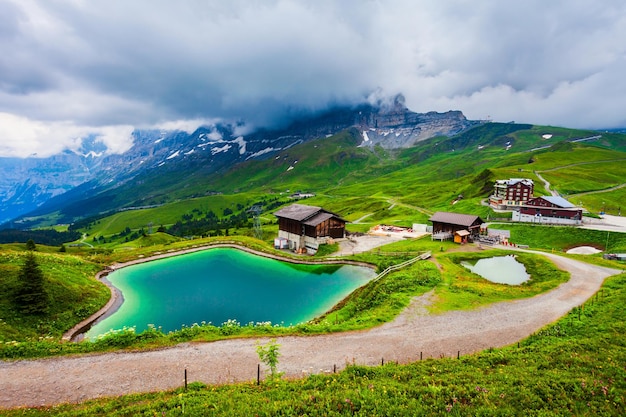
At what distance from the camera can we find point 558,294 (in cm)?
3762

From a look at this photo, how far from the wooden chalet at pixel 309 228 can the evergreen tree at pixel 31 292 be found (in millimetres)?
50744

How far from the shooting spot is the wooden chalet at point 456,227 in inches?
2869

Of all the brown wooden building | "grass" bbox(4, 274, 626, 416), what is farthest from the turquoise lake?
the brown wooden building

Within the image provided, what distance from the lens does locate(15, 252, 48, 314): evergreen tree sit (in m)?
34.4

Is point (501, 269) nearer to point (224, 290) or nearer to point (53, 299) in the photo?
point (224, 290)

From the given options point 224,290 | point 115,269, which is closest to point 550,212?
point 224,290

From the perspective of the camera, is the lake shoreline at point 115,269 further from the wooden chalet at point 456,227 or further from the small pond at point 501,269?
the wooden chalet at point 456,227

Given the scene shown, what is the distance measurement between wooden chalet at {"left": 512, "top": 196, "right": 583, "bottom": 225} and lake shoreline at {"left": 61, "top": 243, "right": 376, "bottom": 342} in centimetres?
5767

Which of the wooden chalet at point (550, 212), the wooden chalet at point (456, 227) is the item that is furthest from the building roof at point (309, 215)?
the wooden chalet at point (550, 212)

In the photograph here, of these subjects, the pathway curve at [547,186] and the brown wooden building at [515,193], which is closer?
the brown wooden building at [515,193]

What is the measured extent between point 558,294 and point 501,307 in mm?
9077

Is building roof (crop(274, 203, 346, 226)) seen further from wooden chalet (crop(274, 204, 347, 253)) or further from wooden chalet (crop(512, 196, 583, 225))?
wooden chalet (crop(512, 196, 583, 225))

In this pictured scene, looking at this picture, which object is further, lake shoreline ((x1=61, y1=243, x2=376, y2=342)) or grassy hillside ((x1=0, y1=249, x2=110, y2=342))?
lake shoreline ((x1=61, y1=243, x2=376, y2=342))

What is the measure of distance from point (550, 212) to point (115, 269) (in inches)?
4127
